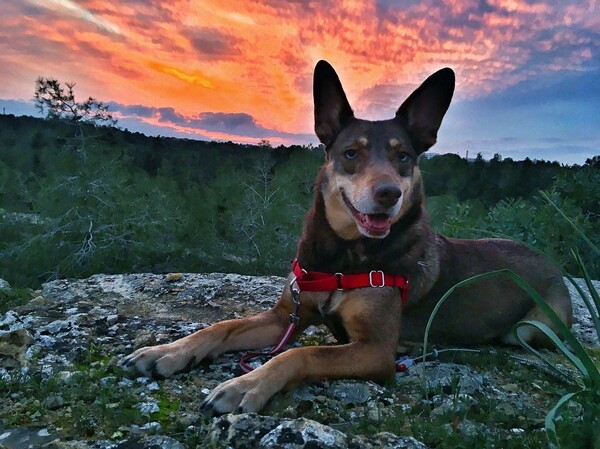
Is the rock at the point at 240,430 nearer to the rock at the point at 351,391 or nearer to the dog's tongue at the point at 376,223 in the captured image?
the rock at the point at 351,391

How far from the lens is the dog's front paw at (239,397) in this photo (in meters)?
2.59

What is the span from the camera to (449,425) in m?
2.49

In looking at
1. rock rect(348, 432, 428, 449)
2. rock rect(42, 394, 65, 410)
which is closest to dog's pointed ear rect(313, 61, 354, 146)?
rock rect(348, 432, 428, 449)

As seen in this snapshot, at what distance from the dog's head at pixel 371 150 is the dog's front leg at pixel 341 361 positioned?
0.47 metres

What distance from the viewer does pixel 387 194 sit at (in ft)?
10.7

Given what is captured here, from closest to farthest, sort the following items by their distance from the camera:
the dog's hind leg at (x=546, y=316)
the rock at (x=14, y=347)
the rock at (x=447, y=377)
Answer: the rock at (x=447, y=377), the rock at (x=14, y=347), the dog's hind leg at (x=546, y=316)

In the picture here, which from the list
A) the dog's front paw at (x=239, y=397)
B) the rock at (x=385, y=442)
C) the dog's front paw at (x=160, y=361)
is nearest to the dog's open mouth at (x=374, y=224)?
the dog's front paw at (x=239, y=397)

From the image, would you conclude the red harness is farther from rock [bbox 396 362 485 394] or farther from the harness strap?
A: rock [bbox 396 362 485 394]

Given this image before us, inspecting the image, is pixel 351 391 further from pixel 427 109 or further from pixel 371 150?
pixel 427 109

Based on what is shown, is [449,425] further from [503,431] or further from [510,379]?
[510,379]

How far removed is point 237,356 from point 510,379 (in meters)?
1.70

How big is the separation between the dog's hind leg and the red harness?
1.13 m

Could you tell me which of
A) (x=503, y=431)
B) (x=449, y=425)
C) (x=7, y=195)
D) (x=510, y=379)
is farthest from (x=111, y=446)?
(x=7, y=195)

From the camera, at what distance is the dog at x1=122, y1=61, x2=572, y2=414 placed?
10.3 ft
